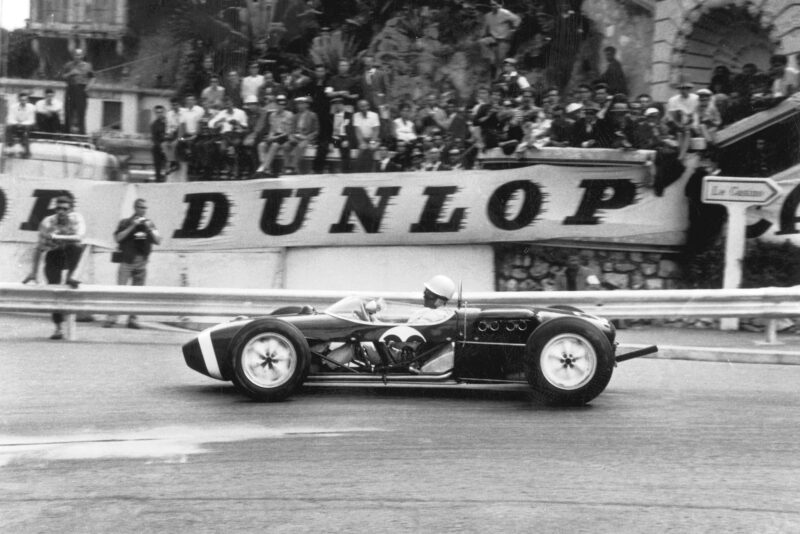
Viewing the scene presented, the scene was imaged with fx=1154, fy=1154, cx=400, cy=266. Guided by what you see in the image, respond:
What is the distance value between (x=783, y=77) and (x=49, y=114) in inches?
376

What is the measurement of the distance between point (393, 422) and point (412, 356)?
2.80ft

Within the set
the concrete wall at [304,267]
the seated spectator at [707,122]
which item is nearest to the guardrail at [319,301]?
the concrete wall at [304,267]

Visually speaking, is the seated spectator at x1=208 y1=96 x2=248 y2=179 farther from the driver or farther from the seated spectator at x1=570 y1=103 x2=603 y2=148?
the driver

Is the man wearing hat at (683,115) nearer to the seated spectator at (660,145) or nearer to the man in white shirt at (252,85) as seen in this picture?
the seated spectator at (660,145)

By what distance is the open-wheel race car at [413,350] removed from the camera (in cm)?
826

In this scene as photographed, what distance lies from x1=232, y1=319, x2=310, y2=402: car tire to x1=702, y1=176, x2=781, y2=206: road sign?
667 cm

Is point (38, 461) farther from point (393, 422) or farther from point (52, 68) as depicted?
point (52, 68)

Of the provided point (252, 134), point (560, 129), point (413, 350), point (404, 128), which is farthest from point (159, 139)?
point (413, 350)

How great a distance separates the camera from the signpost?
521 inches

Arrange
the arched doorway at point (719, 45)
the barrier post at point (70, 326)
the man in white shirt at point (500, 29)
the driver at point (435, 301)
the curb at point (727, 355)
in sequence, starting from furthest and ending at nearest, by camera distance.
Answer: the arched doorway at point (719, 45), the man in white shirt at point (500, 29), the barrier post at point (70, 326), the curb at point (727, 355), the driver at point (435, 301)

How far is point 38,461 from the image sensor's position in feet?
22.1

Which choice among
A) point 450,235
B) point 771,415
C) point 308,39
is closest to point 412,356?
point 771,415

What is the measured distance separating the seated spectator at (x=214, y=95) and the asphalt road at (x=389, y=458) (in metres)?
6.27

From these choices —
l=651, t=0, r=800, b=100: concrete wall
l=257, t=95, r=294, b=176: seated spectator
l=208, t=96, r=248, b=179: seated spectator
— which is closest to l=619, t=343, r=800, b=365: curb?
l=257, t=95, r=294, b=176: seated spectator
